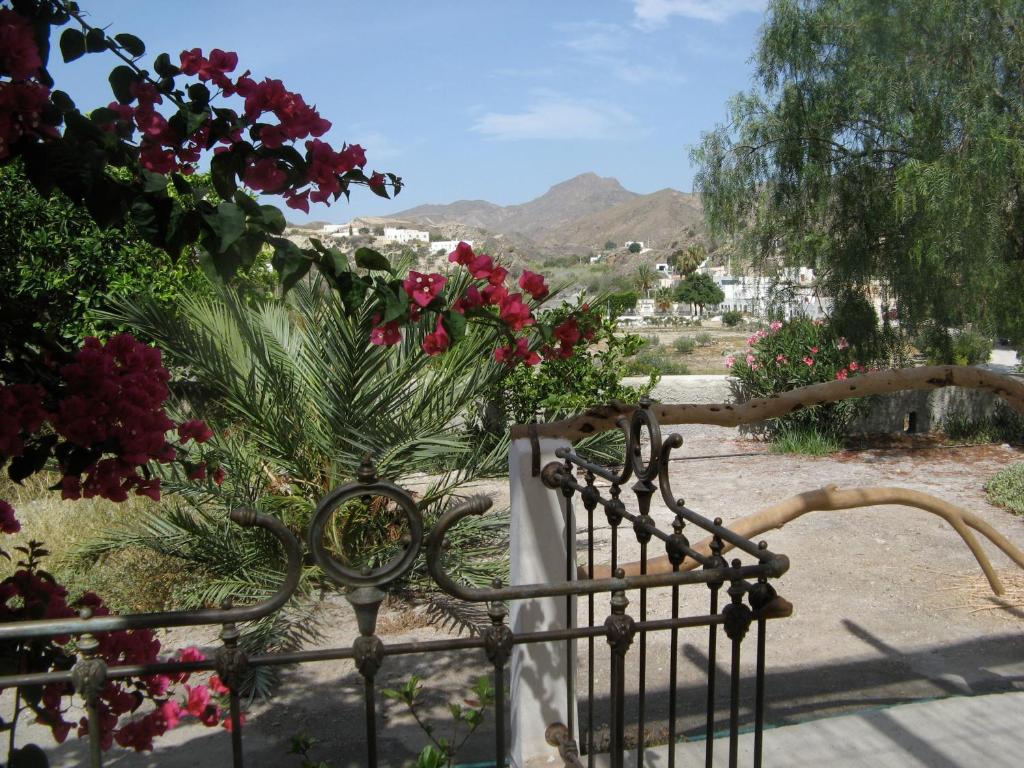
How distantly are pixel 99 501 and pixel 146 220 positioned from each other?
5.53 m

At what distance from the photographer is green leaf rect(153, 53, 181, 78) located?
159cm

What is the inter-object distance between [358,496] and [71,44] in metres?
1.03

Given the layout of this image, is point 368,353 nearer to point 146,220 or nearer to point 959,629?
point 146,220

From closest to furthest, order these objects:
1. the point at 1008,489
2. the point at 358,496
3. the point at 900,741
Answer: the point at 358,496 < the point at 900,741 < the point at 1008,489

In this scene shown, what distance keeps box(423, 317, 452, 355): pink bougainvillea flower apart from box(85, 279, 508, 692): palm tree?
2.62m

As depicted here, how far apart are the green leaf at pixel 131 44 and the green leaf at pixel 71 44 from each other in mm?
66

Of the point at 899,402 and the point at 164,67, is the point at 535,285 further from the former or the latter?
the point at 899,402

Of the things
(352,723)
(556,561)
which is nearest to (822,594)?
(352,723)

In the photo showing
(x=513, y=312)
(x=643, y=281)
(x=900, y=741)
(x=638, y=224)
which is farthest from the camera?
(x=638, y=224)

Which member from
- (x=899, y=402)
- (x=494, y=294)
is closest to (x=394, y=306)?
(x=494, y=294)

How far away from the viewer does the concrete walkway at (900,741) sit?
8.56 feet

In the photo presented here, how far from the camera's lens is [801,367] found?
33.1 ft

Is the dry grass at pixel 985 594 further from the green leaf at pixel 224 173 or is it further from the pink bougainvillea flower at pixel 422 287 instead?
the green leaf at pixel 224 173

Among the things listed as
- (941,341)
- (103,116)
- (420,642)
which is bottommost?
(420,642)
